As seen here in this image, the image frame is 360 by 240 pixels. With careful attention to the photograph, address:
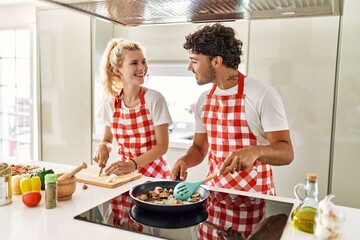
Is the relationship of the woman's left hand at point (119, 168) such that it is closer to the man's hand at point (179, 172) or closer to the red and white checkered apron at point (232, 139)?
the man's hand at point (179, 172)

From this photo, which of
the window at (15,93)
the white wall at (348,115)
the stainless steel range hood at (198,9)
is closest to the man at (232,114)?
the stainless steel range hood at (198,9)

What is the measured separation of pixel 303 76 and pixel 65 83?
6.55 feet

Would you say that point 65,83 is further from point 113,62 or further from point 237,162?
point 237,162

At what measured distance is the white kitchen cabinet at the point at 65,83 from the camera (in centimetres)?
310

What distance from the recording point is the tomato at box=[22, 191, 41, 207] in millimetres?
1229

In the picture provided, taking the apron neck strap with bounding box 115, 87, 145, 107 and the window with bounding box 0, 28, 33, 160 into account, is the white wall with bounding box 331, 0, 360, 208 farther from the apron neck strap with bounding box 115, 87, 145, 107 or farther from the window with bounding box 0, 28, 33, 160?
the window with bounding box 0, 28, 33, 160

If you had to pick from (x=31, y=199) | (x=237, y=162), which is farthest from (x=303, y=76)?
(x=31, y=199)

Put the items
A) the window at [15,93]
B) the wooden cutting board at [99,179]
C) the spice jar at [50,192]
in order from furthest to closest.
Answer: the window at [15,93] → the wooden cutting board at [99,179] → the spice jar at [50,192]

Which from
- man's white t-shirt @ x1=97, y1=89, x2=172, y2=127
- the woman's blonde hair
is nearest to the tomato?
man's white t-shirt @ x1=97, y1=89, x2=172, y2=127

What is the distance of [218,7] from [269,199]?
Result: 748mm

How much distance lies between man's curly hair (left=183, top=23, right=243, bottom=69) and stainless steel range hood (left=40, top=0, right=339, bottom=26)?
0.38 feet

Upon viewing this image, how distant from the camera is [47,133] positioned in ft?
10.9

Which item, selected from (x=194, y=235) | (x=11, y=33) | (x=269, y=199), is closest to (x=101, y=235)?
(x=194, y=235)

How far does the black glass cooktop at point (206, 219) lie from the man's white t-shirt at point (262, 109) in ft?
1.22
